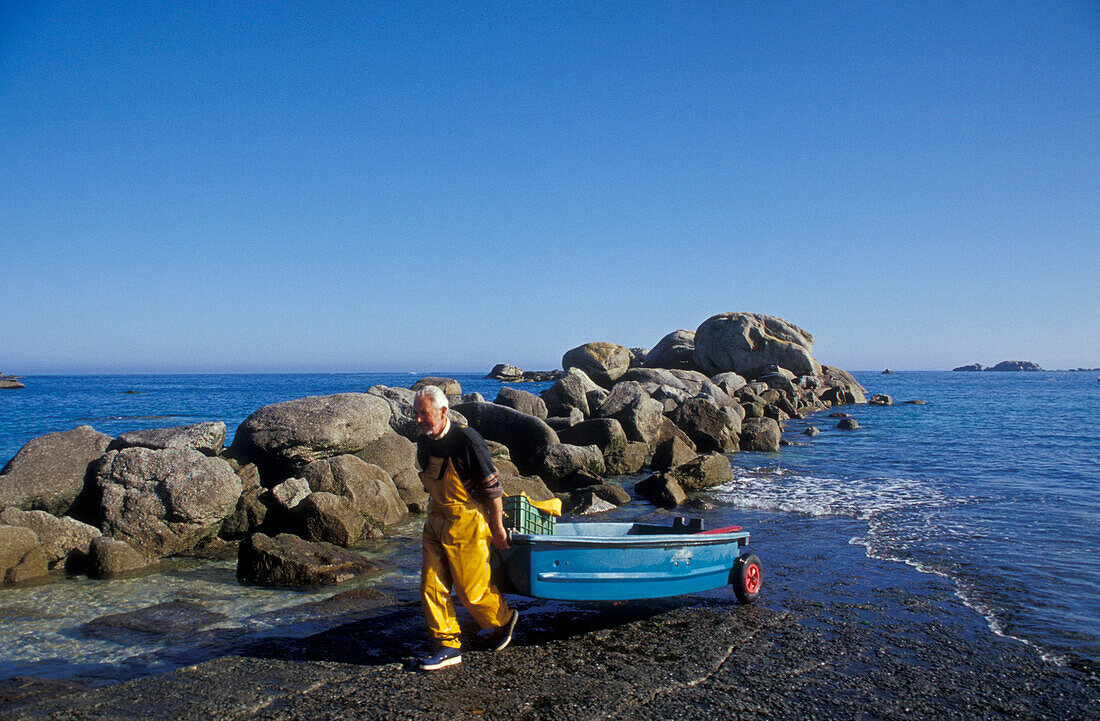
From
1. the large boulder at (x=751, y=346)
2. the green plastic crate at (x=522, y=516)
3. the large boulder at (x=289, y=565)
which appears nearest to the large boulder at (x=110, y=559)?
the large boulder at (x=289, y=565)

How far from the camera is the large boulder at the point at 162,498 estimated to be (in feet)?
30.7

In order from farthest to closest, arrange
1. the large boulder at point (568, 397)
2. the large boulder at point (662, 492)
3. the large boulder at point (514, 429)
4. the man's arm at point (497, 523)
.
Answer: the large boulder at point (568, 397), the large boulder at point (514, 429), the large boulder at point (662, 492), the man's arm at point (497, 523)

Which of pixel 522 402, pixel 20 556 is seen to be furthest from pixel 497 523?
pixel 522 402

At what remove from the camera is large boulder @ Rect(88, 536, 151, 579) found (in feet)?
27.8

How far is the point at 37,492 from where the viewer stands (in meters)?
9.91

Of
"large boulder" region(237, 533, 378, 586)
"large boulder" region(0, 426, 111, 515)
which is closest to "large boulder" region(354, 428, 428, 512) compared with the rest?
"large boulder" region(237, 533, 378, 586)

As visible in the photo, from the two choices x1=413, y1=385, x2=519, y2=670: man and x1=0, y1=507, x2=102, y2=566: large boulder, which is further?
x1=0, y1=507, x2=102, y2=566: large boulder

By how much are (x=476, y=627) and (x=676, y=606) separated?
7.06ft

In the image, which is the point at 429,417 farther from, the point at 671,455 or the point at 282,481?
the point at 671,455

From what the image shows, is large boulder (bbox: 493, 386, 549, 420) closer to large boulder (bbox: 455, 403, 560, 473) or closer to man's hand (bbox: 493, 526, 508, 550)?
large boulder (bbox: 455, 403, 560, 473)

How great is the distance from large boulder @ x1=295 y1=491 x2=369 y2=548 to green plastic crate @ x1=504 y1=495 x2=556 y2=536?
4112 millimetres

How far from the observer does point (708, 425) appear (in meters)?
21.8

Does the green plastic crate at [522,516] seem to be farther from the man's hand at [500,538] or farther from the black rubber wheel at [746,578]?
the black rubber wheel at [746,578]

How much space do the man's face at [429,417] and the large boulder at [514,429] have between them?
35.2ft
